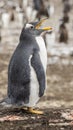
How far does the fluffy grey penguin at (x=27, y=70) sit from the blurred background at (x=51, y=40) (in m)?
3.89

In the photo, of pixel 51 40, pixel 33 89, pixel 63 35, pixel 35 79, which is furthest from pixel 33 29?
pixel 63 35

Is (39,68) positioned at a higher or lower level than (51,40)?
higher

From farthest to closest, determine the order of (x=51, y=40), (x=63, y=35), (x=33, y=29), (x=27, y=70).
A: (x=63, y=35), (x=51, y=40), (x=33, y=29), (x=27, y=70)

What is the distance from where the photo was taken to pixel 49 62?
1258 cm

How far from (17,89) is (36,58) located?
0.39m

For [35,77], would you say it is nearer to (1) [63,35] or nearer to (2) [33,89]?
(2) [33,89]

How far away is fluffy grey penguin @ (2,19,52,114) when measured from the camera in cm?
565

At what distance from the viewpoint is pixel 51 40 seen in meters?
14.9

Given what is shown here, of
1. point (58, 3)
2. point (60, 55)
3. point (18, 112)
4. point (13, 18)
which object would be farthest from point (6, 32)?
point (18, 112)

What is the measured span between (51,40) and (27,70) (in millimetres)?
9274

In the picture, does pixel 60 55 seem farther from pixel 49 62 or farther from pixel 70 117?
pixel 70 117

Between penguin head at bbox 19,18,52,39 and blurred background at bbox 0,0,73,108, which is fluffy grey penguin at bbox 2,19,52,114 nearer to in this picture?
penguin head at bbox 19,18,52,39

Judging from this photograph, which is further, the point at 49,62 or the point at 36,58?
the point at 49,62

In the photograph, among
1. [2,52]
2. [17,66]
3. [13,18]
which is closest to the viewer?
[17,66]
